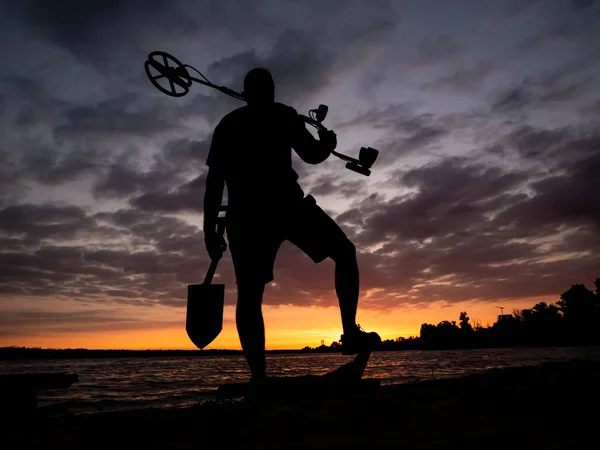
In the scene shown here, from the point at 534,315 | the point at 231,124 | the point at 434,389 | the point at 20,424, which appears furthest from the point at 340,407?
the point at 534,315

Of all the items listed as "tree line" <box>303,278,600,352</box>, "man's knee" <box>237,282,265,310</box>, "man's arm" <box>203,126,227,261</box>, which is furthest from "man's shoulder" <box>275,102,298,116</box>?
"tree line" <box>303,278,600,352</box>

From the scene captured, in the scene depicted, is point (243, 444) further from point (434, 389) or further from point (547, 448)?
point (434, 389)

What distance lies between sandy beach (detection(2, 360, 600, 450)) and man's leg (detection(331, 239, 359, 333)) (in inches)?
45.2

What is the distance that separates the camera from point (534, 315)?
173000 millimetres

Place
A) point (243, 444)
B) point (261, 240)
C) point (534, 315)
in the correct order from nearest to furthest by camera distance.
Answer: point (243, 444)
point (261, 240)
point (534, 315)

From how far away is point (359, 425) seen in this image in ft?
6.75

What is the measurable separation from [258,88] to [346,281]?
79.7 inches

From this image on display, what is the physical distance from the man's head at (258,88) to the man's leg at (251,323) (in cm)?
175

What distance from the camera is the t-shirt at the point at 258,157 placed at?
Result: 3.88m

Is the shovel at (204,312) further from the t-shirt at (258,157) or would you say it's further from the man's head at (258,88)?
the man's head at (258,88)

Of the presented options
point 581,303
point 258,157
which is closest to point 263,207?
point 258,157

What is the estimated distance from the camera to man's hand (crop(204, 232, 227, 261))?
157 inches

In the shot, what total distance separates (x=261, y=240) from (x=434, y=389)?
186 centimetres

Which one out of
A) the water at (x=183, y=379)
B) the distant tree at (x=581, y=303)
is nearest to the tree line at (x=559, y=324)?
the distant tree at (x=581, y=303)
